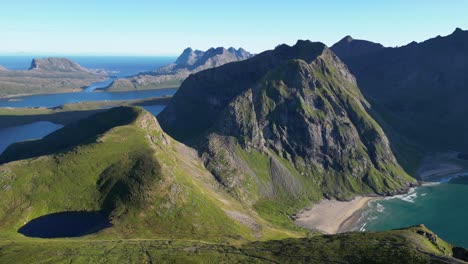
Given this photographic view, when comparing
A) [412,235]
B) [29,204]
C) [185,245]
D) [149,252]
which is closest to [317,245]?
[412,235]

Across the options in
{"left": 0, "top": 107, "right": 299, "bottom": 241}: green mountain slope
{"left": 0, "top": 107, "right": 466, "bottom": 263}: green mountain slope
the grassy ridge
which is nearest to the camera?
the grassy ridge

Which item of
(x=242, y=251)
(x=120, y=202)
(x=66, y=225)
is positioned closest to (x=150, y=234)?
(x=120, y=202)

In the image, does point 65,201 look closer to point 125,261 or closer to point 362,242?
point 125,261

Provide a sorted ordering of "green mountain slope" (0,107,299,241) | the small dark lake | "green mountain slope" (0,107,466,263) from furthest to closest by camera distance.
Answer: "green mountain slope" (0,107,299,241) < the small dark lake < "green mountain slope" (0,107,466,263)

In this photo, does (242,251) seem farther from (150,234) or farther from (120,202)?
(120,202)

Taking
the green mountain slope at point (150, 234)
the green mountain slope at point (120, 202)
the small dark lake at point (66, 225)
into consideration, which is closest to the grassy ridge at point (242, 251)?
the green mountain slope at point (150, 234)

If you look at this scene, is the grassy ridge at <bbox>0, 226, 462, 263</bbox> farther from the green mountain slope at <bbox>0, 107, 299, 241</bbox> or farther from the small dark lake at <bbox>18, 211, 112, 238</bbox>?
the green mountain slope at <bbox>0, 107, 299, 241</bbox>

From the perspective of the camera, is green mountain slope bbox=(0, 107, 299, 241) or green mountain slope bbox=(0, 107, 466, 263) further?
green mountain slope bbox=(0, 107, 299, 241)

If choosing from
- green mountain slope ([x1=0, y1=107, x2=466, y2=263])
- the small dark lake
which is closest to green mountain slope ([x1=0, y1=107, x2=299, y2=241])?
green mountain slope ([x1=0, y1=107, x2=466, y2=263])
